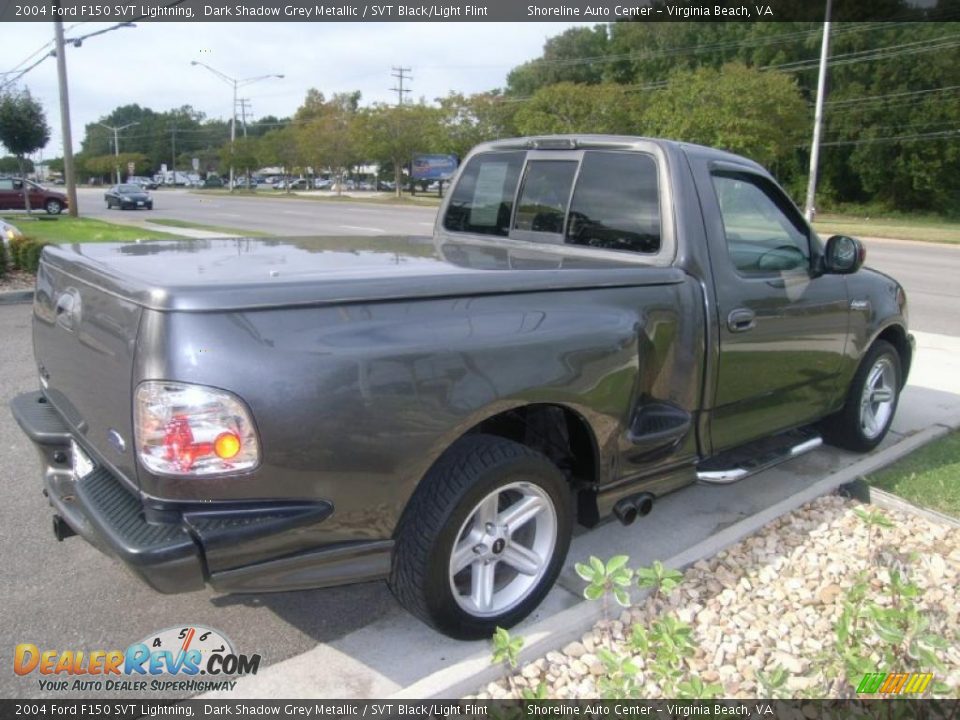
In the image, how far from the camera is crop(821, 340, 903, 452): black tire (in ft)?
15.6

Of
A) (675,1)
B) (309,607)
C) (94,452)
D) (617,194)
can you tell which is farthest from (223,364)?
(675,1)

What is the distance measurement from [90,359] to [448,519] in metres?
1.31

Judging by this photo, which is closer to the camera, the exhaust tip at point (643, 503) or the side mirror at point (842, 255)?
the exhaust tip at point (643, 503)

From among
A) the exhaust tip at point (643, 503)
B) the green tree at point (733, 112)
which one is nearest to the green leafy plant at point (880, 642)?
the exhaust tip at point (643, 503)

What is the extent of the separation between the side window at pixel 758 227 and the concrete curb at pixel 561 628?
1234 mm

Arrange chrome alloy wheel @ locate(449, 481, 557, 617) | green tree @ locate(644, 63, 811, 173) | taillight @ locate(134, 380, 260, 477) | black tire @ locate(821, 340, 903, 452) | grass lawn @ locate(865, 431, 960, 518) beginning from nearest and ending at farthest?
taillight @ locate(134, 380, 260, 477) < chrome alloy wheel @ locate(449, 481, 557, 617) < grass lawn @ locate(865, 431, 960, 518) < black tire @ locate(821, 340, 903, 452) < green tree @ locate(644, 63, 811, 173)

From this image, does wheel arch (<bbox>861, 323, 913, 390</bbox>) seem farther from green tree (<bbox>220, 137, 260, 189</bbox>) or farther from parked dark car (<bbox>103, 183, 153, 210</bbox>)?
green tree (<bbox>220, 137, 260, 189</bbox>)

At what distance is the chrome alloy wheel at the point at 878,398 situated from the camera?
4.92 m

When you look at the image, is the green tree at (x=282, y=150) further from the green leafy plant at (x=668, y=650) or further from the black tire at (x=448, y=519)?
the green leafy plant at (x=668, y=650)

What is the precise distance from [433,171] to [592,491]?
192 ft

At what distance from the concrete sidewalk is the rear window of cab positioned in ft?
4.69

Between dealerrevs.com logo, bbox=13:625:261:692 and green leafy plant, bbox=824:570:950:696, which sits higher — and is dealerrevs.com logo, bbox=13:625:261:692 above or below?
below

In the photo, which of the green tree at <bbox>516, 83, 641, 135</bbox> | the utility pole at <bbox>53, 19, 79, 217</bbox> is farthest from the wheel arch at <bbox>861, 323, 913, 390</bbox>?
the green tree at <bbox>516, 83, 641, 135</bbox>

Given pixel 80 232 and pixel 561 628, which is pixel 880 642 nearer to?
pixel 561 628
